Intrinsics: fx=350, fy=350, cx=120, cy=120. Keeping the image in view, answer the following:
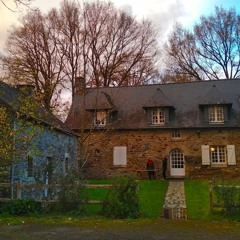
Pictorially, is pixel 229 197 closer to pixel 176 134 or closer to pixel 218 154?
pixel 218 154

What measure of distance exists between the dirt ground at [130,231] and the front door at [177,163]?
14.2 m

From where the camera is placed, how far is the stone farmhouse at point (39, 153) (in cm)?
1162

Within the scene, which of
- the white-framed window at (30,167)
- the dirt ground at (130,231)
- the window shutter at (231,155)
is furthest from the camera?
the window shutter at (231,155)

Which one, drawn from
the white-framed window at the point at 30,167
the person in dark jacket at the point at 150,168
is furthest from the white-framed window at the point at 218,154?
the white-framed window at the point at 30,167

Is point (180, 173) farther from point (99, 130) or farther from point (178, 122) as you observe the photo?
point (99, 130)

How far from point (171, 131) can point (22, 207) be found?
14882 millimetres

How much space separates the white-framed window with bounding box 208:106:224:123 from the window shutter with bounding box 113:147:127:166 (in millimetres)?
6126

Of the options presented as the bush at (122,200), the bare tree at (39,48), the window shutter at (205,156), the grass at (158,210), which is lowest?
the grass at (158,210)

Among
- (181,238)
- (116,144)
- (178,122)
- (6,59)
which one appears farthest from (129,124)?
(181,238)

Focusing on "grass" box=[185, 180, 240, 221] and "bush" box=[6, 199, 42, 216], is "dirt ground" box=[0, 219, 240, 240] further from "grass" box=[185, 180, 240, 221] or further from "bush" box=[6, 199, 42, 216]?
"bush" box=[6, 199, 42, 216]

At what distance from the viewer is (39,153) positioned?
11023 millimetres

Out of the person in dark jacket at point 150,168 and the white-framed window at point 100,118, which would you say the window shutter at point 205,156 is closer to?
the person in dark jacket at point 150,168

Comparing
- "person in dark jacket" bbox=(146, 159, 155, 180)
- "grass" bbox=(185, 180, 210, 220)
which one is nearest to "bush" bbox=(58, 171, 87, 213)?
"grass" bbox=(185, 180, 210, 220)

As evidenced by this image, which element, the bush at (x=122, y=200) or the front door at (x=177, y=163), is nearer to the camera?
the bush at (x=122, y=200)
